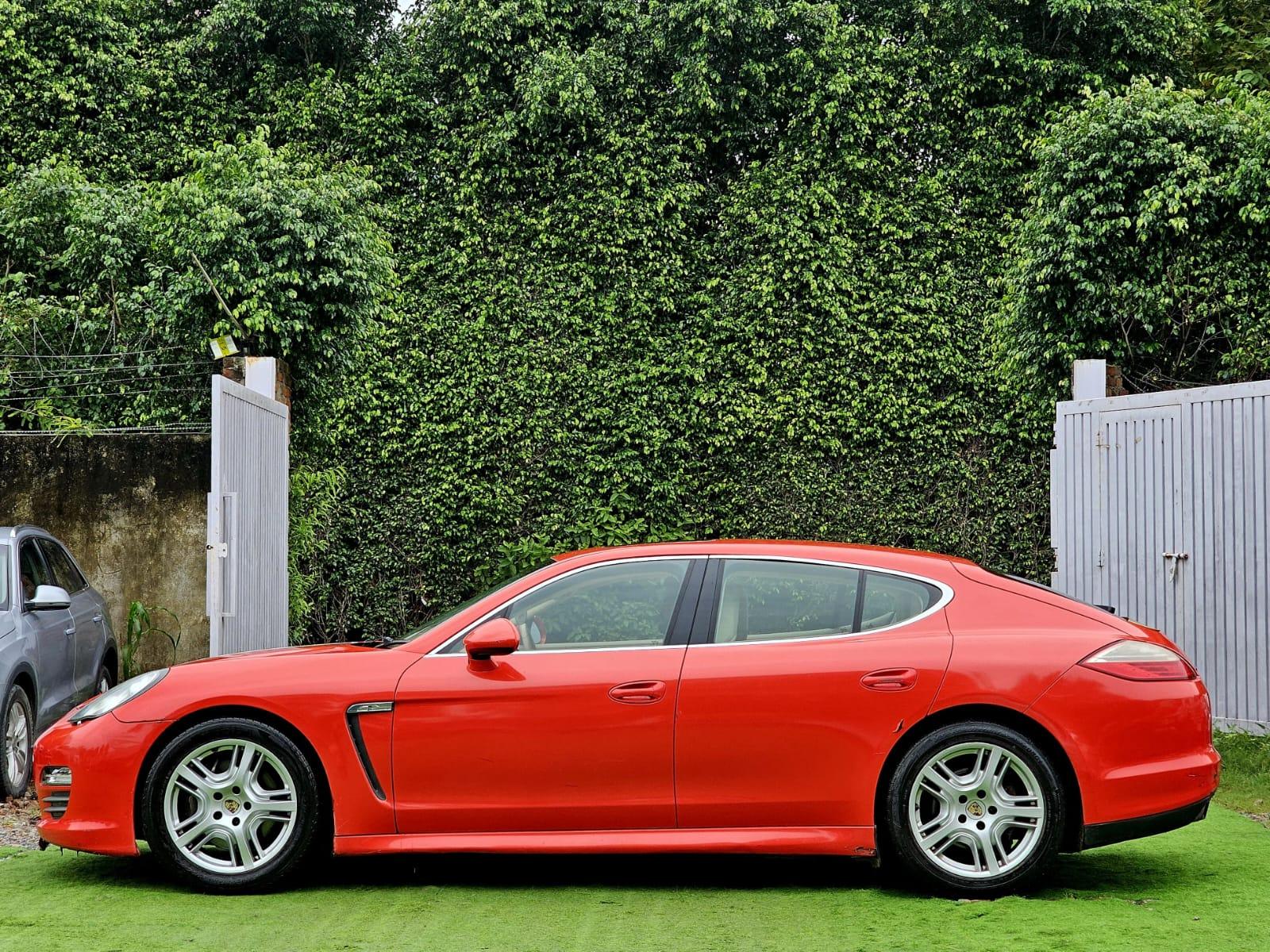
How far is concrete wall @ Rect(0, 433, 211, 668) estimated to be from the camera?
1118cm

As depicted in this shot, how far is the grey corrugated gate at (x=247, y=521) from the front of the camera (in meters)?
9.25

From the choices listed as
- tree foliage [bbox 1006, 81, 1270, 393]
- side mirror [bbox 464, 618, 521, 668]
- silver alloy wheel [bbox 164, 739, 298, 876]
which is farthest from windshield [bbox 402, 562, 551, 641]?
tree foliage [bbox 1006, 81, 1270, 393]

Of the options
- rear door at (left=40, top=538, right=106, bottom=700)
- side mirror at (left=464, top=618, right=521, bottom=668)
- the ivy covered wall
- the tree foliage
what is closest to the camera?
side mirror at (left=464, top=618, right=521, bottom=668)

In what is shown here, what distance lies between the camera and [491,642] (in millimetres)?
5312

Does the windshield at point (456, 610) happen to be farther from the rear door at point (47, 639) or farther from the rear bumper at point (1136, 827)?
the rear door at point (47, 639)

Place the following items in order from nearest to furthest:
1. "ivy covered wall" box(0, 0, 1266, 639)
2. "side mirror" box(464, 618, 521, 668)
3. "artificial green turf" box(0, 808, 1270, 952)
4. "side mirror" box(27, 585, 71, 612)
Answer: "artificial green turf" box(0, 808, 1270, 952), "side mirror" box(464, 618, 521, 668), "side mirror" box(27, 585, 71, 612), "ivy covered wall" box(0, 0, 1266, 639)

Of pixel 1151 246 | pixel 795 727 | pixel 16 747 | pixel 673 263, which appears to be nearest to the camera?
pixel 795 727

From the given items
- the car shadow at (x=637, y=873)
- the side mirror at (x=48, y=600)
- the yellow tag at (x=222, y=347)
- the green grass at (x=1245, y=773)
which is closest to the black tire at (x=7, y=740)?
the side mirror at (x=48, y=600)

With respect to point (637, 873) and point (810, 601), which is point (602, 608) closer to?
point (810, 601)

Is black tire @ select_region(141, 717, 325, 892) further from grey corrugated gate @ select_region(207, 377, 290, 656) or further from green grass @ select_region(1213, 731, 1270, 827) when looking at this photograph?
green grass @ select_region(1213, 731, 1270, 827)

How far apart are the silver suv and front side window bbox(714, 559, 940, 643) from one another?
4.44m

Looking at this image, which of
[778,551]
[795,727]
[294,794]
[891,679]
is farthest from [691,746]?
[294,794]

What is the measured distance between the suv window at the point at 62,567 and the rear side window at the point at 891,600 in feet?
19.5

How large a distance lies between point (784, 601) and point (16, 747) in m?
4.81
